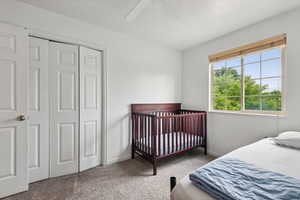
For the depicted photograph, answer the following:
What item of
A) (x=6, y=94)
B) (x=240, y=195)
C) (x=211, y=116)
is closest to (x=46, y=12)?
(x=6, y=94)

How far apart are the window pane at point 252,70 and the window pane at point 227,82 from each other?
0.44ft

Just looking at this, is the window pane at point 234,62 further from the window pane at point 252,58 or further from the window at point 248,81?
the window pane at point 252,58

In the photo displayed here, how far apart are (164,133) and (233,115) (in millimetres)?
1313

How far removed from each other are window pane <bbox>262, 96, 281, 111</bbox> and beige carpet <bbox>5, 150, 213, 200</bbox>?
4.73 feet

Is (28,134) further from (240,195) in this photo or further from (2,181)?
(240,195)

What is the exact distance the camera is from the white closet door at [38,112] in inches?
72.6

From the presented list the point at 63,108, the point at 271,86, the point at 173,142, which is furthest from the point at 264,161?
the point at 63,108

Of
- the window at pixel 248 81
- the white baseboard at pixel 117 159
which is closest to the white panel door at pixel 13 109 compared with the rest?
the white baseboard at pixel 117 159

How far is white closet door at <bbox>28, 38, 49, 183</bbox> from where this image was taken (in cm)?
184

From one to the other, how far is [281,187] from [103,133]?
2.25 metres

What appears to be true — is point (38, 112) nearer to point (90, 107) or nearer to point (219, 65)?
point (90, 107)

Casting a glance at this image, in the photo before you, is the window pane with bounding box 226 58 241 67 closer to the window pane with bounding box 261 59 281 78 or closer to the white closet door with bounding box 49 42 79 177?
the window pane with bounding box 261 59 281 78

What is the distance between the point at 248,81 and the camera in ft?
8.10

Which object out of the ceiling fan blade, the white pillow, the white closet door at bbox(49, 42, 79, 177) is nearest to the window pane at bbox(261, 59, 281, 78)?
the white pillow
